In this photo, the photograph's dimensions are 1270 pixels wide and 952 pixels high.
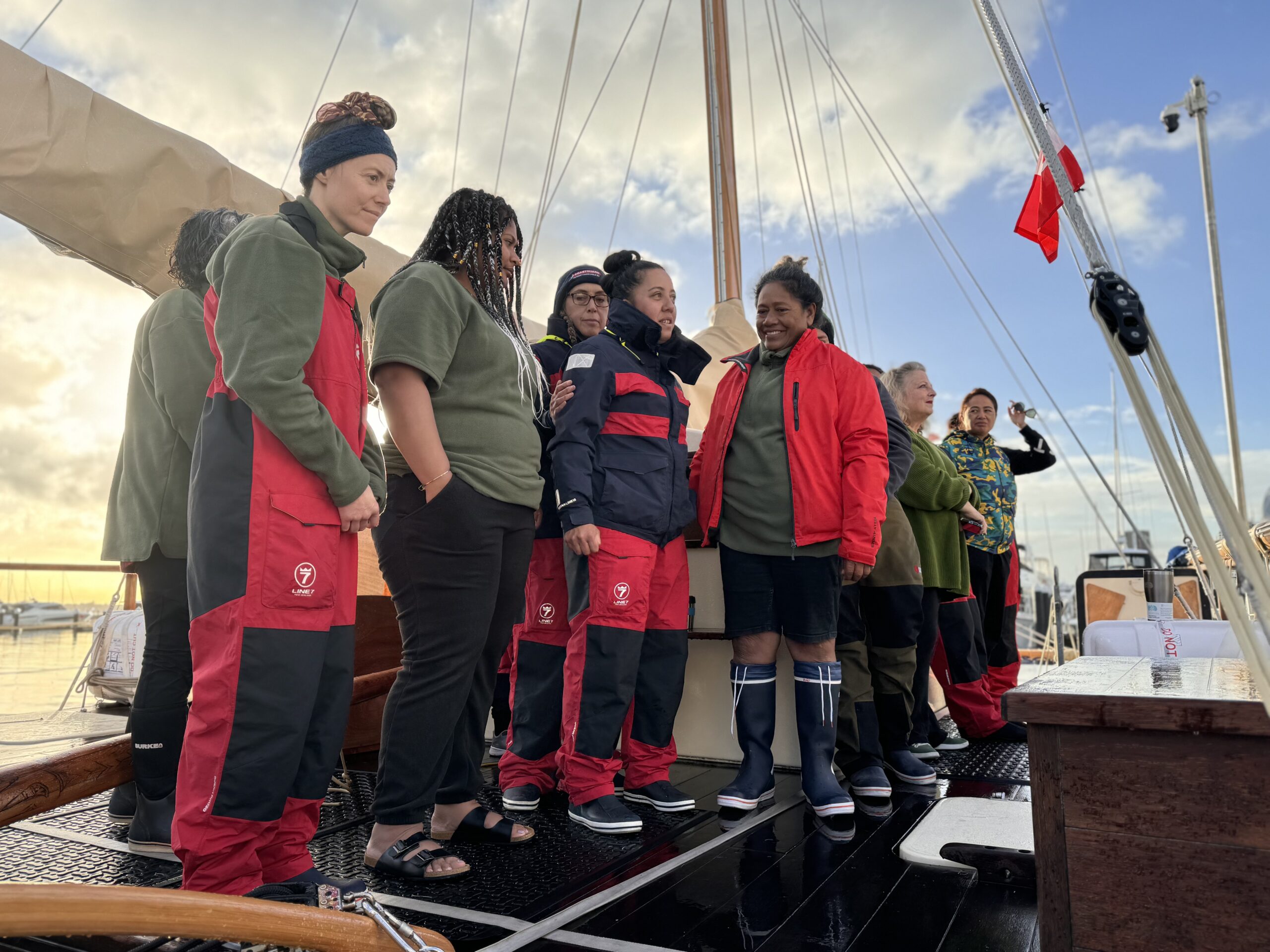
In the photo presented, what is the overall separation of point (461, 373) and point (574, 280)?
47.6 inches

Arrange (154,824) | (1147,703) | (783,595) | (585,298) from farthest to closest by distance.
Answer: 1. (585,298)
2. (783,595)
3. (154,824)
4. (1147,703)

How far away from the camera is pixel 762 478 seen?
106 inches

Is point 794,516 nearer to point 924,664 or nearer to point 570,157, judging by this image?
point 924,664

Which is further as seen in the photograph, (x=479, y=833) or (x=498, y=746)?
(x=498, y=746)

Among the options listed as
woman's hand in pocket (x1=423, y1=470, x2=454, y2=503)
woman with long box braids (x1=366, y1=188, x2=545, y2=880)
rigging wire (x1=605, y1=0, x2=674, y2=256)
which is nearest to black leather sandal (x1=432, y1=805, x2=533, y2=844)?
woman with long box braids (x1=366, y1=188, x2=545, y2=880)

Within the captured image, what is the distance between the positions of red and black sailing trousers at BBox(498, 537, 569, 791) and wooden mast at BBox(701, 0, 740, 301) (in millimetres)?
4279

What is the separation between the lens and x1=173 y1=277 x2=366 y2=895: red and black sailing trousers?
1.43 metres

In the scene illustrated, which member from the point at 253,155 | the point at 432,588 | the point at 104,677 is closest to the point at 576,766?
the point at 432,588

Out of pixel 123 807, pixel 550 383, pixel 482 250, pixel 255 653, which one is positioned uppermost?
pixel 482 250

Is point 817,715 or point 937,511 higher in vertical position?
point 937,511

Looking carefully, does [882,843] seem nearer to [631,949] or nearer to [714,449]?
[631,949]

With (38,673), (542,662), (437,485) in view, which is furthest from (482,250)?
(38,673)

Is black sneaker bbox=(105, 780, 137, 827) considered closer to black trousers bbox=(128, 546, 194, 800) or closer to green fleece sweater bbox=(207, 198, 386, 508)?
black trousers bbox=(128, 546, 194, 800)

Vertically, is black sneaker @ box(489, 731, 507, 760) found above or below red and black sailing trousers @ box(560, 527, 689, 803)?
below
